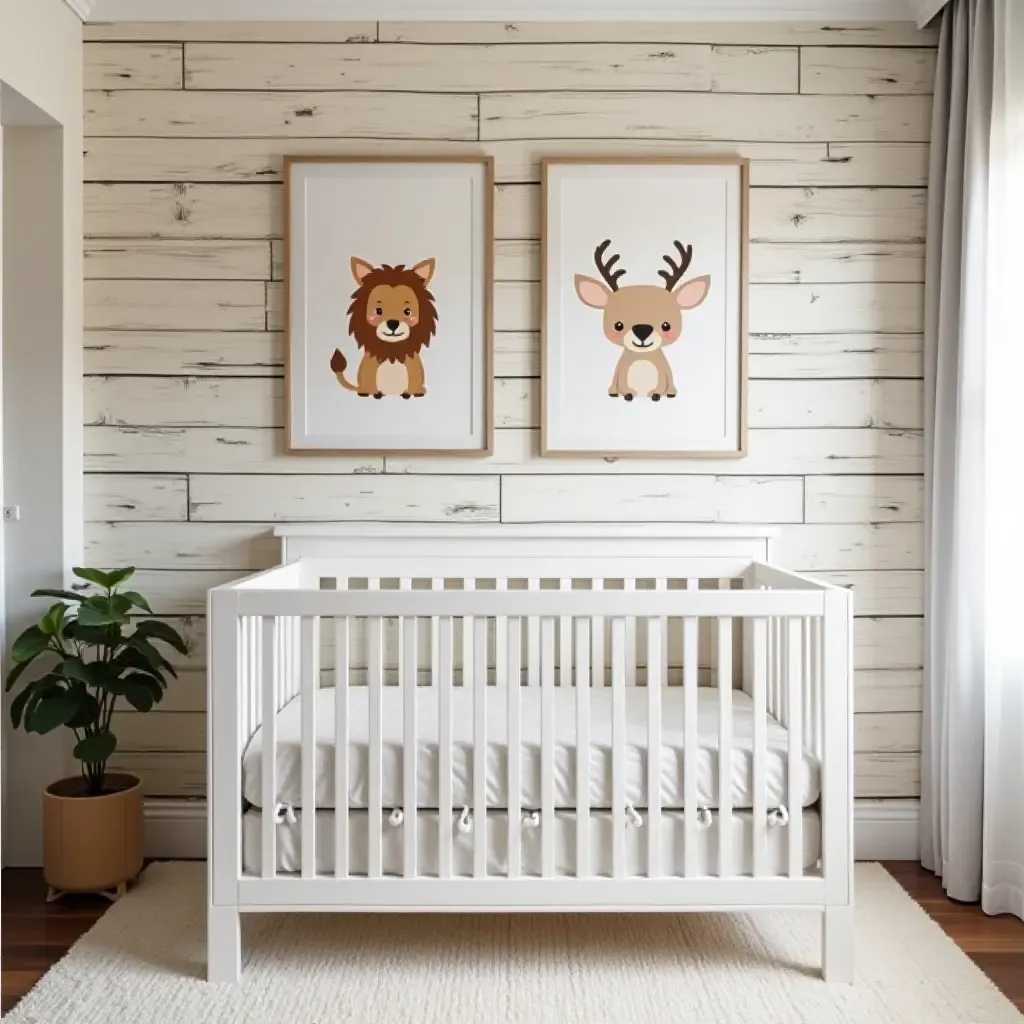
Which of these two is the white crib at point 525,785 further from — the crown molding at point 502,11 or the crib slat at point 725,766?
the crown molding at point 502,11

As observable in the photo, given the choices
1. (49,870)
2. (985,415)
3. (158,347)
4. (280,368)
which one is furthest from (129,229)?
(985,415)

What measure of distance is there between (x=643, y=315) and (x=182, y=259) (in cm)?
129

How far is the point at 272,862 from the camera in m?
2.18

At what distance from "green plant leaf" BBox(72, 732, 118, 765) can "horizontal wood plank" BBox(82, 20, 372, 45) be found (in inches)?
74.5

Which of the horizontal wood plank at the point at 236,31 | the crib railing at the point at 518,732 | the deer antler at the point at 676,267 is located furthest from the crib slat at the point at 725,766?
the horizontal wood plank at the point at 236,31

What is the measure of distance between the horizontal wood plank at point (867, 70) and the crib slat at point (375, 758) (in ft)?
6.42

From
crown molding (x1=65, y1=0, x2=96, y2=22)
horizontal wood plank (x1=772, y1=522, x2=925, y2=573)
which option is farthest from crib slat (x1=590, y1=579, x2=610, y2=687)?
crown molding (x1=65, y1=0, x2=96, y2=22)

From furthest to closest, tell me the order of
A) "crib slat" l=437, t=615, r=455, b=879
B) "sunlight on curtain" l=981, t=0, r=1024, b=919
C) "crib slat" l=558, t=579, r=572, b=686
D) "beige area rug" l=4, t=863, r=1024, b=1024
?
"crib slat" l=558, t=579, r=572, b=686
"sunlight on curtain" l=981, t=0, r=1024, b=919
"crib slat" l=437, t=615, r=455, b=879
"beige area rug" l=4, t=863, r=1024, b=1024

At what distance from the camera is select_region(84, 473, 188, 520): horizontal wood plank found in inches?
117

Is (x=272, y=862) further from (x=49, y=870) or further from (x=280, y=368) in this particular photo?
→ (x=280, y=368)

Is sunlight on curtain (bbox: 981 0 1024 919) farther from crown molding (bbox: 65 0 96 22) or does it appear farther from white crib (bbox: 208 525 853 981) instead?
crown molding (bbox: 65 0 96 22)

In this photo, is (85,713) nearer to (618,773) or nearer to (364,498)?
(364,498)

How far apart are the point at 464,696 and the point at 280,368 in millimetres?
1046

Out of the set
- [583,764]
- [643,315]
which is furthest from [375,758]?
[643,315]
